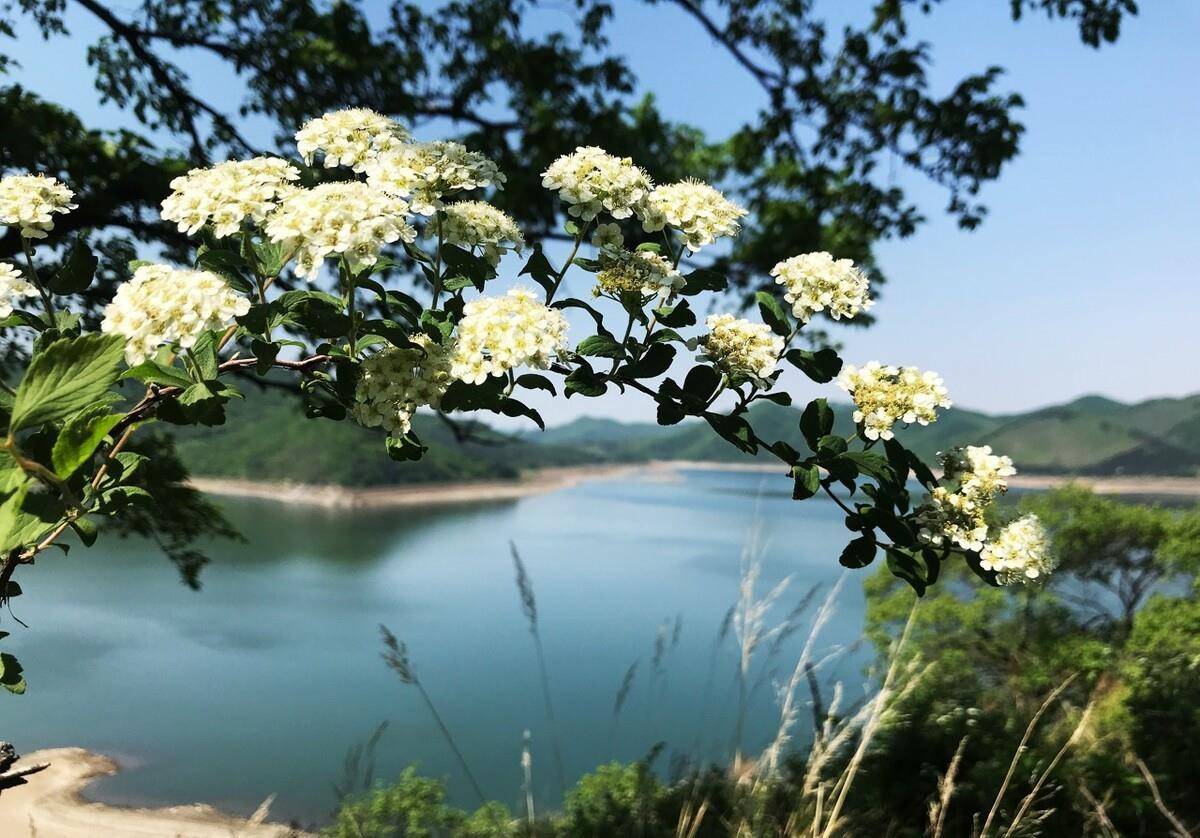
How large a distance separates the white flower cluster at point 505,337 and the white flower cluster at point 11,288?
25.3 inches

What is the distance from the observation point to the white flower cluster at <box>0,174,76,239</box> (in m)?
1.17

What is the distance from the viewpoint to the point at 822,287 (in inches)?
52.3

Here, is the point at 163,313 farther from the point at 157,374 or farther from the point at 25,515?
the point at 25,515

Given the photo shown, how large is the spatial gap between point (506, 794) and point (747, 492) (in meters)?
58.3

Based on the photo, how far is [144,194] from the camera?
190 inches

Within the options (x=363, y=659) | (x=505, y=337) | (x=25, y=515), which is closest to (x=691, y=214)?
(x=505, y=337)

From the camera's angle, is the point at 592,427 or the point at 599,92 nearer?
the point at 599,92

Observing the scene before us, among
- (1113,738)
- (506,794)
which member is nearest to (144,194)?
(1113,738)

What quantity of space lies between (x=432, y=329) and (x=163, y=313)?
361 mm

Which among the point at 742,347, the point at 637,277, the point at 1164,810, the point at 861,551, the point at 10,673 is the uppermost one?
the point at 637,277

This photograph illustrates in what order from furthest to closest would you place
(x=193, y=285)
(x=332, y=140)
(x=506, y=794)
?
(x=506, y=794) < (x=332, y=140) < (x=193, y=285)

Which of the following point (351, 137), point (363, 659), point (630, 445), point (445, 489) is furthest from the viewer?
point (630, 445)

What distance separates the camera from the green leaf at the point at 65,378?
0.80 meters

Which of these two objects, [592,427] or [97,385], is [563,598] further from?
[592,427]
